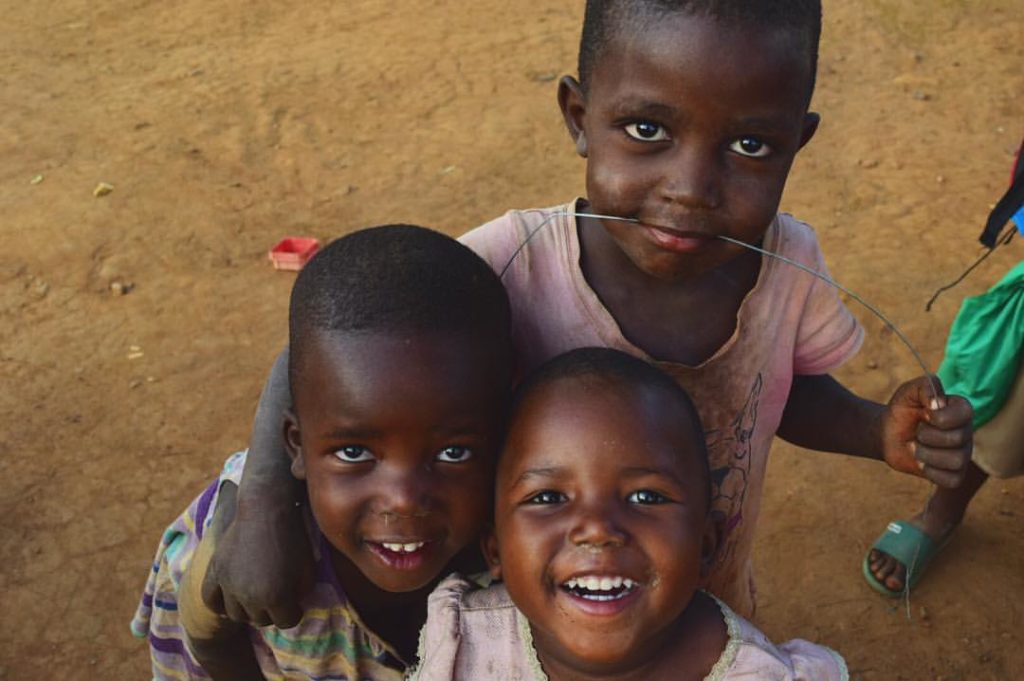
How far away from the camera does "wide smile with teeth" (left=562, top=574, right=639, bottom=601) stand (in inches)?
56.7

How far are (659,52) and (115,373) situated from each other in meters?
2.98

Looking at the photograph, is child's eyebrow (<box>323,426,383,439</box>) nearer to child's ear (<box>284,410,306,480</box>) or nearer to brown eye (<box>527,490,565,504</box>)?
child's ear (<box>284,410,306,480</box>)

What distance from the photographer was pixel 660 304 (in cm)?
167

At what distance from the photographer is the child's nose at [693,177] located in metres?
1.41

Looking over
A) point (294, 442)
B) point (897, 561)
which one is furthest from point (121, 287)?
point (897, 561)

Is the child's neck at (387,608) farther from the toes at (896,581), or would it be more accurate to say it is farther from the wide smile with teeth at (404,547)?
the toes at (896,581)

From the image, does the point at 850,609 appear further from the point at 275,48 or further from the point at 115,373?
the point at 275,48

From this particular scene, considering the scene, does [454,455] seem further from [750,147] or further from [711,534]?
[750,147]

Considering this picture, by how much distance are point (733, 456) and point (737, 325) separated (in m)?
0.24

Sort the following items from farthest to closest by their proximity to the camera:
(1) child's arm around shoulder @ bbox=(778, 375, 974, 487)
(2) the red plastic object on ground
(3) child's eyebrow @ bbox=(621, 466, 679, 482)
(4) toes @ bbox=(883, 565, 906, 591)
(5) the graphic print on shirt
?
(2) the red plastic object on ground → (4) toes @ bbox=(883, 565, 906, 591) → (5) the graphic print on shirt → (1) child's arm around shoulder @ bbox=(778, 375, 974, 487) → (3) child's eyebrow @ bbox=(621, 466, 679, 482)

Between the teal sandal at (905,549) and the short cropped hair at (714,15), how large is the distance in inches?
80.9

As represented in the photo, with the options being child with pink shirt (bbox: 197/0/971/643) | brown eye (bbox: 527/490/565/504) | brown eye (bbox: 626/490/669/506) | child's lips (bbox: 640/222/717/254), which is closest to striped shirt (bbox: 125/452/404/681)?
child with pink shirt (bbox: 197/0/971/643)

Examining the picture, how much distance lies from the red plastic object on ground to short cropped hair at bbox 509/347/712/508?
2880mm

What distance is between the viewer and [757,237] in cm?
149
